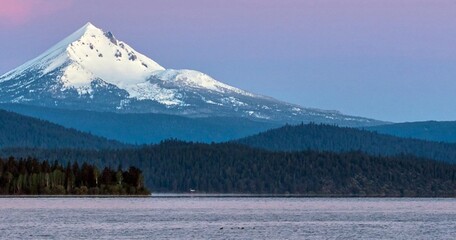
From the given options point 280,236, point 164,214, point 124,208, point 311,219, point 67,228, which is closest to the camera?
point 280,236

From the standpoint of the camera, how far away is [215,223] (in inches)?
5965

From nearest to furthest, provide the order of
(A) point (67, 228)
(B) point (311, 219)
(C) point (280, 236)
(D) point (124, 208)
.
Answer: (C) point (280, 236) → (A) point (67, 228) → (B) point (311, 219) → (D) point (124, 208)

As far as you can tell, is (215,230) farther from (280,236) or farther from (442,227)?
(442,227)

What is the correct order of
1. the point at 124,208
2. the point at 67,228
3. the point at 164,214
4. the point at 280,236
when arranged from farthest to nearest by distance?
the point at 124,208 < the point at 164,214 < the point at 67,228 < the point at 280,236

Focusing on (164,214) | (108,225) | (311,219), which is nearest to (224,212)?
(164,214)

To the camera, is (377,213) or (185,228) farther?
(377,213)

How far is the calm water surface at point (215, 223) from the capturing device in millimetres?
127688

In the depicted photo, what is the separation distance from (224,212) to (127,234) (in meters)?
58.8

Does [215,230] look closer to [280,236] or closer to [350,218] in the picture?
[280,236]

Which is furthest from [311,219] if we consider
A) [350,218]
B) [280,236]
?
[280,236]

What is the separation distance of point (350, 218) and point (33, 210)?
43.9 m

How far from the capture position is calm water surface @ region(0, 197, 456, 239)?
128 meters

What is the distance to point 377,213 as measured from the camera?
7210 inches

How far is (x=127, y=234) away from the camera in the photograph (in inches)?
5032
